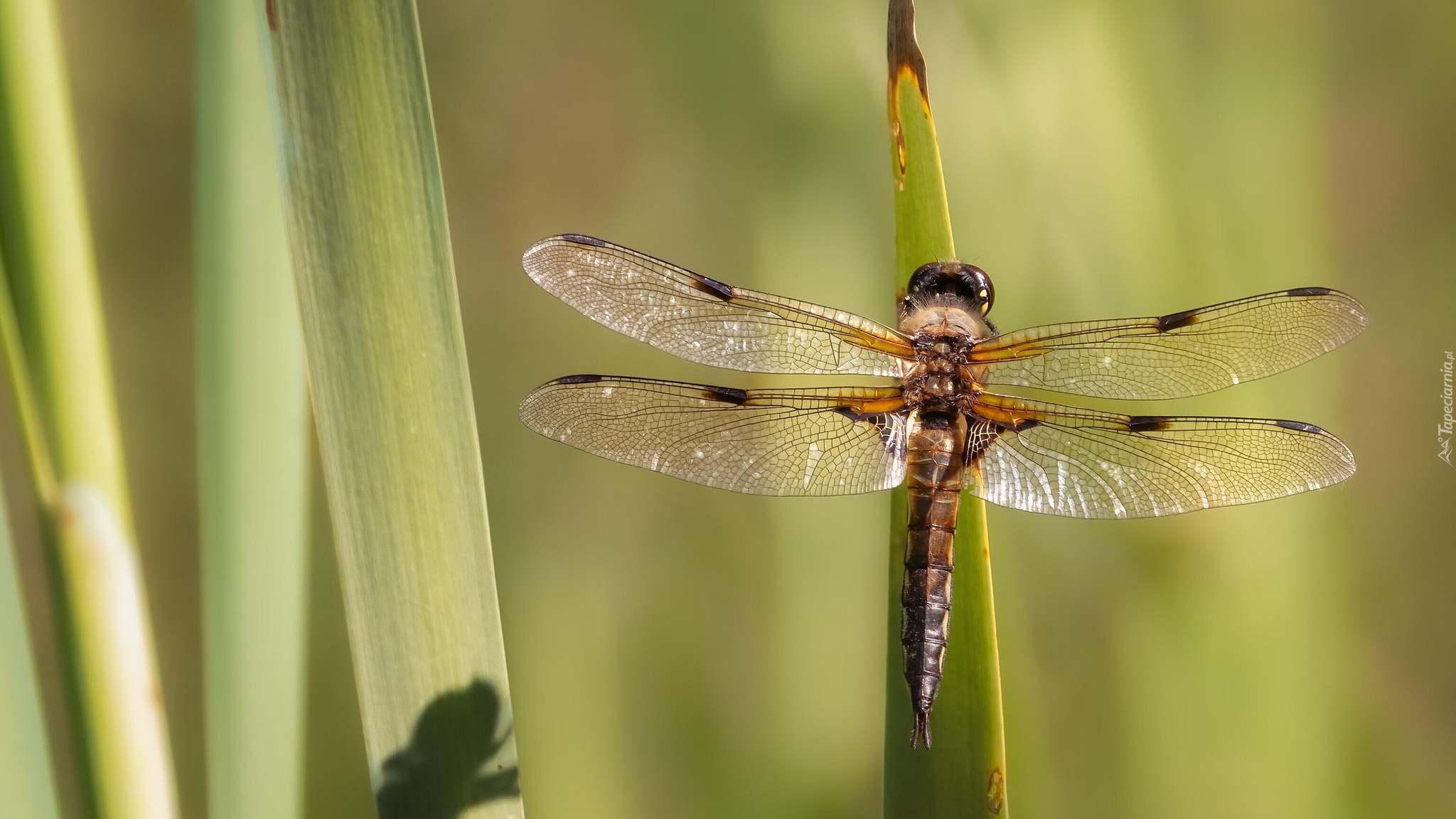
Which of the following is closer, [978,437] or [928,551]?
[928,551]

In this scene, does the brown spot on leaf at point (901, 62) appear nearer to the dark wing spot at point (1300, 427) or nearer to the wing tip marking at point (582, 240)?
the wing tip marking at point (582, 240)

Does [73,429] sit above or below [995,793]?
above

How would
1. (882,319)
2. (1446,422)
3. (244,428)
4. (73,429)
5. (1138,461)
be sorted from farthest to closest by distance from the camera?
(1446,422) < (882,319) < (1138,461) < (244,428) < (73,429)

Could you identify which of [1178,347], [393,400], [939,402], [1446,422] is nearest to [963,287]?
[939,402]

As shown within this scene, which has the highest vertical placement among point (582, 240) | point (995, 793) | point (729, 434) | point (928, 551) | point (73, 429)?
point (582, 240)

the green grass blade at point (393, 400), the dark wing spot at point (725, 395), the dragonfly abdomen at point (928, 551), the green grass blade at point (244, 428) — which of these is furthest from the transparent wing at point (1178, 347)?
the green grass blade at point (244, 428)

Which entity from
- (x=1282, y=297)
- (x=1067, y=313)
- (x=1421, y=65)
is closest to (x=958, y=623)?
(x=1282, y=297)

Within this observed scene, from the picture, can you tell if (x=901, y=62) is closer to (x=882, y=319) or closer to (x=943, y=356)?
(x=943, y=356)
